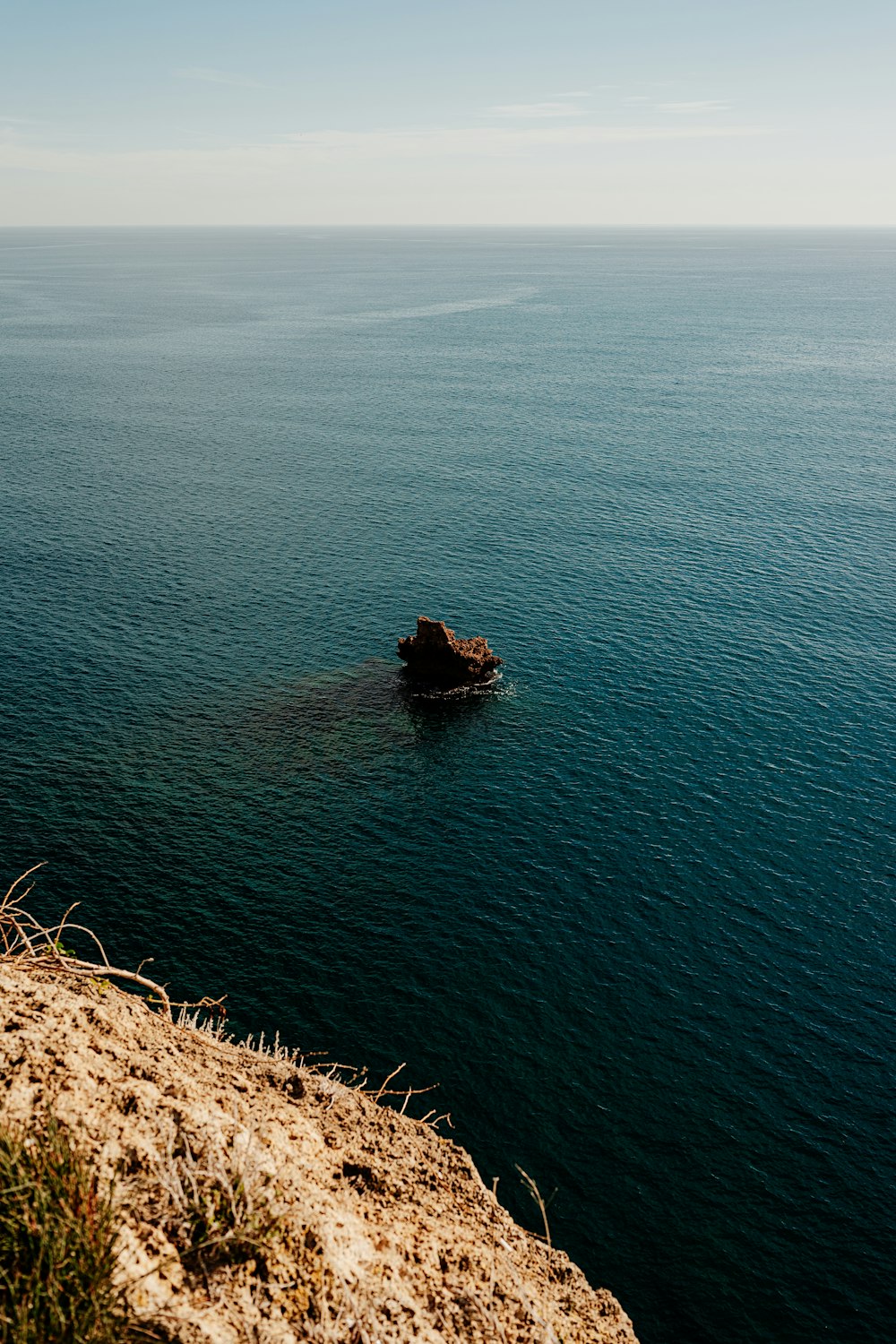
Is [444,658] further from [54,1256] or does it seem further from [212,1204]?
[54,1256]

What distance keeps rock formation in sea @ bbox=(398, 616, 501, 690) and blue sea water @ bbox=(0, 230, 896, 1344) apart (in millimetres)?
3232

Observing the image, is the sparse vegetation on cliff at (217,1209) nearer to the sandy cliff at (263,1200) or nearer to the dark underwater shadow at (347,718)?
the sandy cliff at (263,1200)

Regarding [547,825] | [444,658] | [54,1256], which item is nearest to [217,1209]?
[54,1256]

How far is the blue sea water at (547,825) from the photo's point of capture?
47875mm

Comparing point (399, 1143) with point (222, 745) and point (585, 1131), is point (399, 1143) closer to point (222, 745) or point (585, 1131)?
point (585, 1131)

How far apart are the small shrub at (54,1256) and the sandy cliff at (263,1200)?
68 cm

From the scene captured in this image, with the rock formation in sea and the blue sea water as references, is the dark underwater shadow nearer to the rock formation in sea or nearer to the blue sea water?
the blue sea water

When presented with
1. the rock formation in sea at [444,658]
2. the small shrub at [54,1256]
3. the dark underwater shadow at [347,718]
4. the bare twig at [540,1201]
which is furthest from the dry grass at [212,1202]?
the rock formation in sea at [444,658]

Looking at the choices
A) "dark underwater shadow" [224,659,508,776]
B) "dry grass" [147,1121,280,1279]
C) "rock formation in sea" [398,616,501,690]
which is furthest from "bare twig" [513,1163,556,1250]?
"rock formation in sea" [398,616,501,690]

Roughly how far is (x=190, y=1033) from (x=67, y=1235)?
10272 mm

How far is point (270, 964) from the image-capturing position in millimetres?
60156

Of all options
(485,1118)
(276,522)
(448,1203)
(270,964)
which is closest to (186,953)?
(270,964)

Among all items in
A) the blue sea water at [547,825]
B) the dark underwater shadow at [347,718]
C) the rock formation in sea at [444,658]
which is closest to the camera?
the blue sea water at [547,825]

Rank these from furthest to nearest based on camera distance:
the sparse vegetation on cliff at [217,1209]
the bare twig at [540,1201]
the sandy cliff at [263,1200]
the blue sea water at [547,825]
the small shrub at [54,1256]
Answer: the blue sea water at [547,825] < the bare twig at [540,1201] < the sandy cliff at [263,1200] < the sparse vegetation on cliff at [217,1209] < the small shrub at [54,1256]
